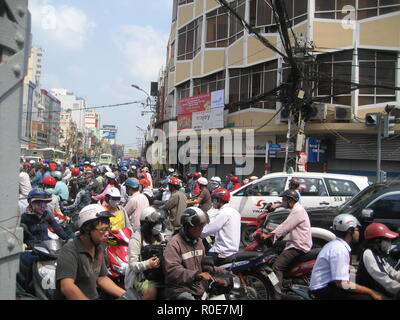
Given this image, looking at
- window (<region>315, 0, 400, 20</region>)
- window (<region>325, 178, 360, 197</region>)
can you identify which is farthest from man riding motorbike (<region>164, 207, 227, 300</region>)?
window (<region>315, 0, 400, 20</region>)

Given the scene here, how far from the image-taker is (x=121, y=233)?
16.1ft

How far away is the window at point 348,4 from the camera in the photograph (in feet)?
56.4

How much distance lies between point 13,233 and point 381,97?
18.1 m

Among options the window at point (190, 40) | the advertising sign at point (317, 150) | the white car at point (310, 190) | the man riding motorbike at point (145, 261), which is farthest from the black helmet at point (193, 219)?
the window at point (190, 40)

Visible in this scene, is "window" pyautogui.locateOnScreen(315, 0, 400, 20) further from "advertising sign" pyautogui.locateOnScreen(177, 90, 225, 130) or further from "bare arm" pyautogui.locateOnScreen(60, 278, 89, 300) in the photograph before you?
"bare arm" pyautogui.locateOnScreen(60, 278, 89, 300)

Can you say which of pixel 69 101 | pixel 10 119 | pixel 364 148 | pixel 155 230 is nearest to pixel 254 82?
pixel 364 148

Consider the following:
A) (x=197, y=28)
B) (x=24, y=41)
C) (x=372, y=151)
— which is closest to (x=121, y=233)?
(x=24, y=41)

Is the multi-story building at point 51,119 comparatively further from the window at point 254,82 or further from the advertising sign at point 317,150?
the advertising sign at point 317,150

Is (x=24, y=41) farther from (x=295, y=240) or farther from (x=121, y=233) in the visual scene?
(x=295, y=240)

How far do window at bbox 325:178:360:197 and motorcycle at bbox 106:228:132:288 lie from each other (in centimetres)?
659

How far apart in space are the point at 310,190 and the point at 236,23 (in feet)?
50.4

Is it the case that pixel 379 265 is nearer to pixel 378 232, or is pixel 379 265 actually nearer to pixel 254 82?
pixel 378 232

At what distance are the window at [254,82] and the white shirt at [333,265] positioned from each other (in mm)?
15102

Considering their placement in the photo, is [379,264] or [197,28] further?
[197,28]
